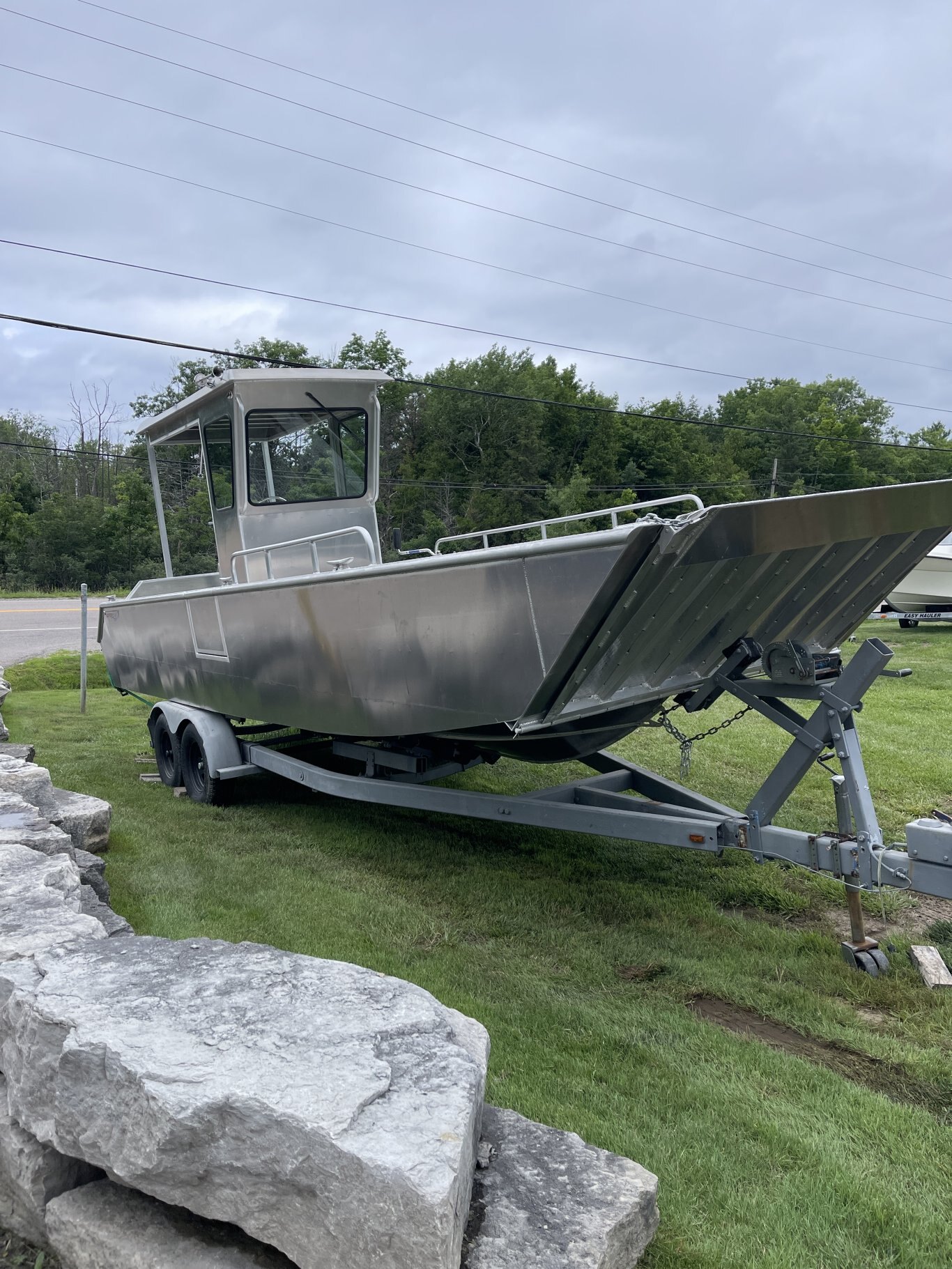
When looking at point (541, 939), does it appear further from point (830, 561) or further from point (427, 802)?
point (830, 561)

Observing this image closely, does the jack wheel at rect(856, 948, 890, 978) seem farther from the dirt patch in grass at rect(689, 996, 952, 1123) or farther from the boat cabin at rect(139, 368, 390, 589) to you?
the boat cabin at rect(139, 368, 390, 589)

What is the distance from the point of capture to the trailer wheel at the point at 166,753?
298 inches

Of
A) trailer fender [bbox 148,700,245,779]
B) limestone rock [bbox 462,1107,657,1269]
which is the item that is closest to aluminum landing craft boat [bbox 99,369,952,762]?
trailer fender [bbox 148,700,245,779]

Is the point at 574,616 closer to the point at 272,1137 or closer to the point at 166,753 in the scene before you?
the point at 272,1137

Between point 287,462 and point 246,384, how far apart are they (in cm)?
69

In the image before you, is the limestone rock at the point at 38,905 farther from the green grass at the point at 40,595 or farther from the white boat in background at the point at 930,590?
the green grass at the point at 40,595

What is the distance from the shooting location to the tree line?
44844 millimetres

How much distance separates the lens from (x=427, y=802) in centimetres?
534

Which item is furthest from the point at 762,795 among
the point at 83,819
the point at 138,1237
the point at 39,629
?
the point at 39,629

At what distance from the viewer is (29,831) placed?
13.3 feet

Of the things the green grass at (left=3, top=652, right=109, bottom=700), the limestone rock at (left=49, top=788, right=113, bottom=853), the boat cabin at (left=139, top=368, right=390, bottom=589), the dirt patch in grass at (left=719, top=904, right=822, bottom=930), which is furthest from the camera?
the green grass at (left=3, top=652, right=109, bottom=700)

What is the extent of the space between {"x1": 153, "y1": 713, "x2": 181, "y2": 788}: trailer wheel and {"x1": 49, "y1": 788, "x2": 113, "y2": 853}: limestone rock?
1844 millimetres

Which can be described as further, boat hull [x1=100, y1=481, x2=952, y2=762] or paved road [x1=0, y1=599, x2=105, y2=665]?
paved road [x1=0, y1=599, x2=105, y2=665]

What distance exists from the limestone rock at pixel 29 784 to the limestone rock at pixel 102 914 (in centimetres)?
134
